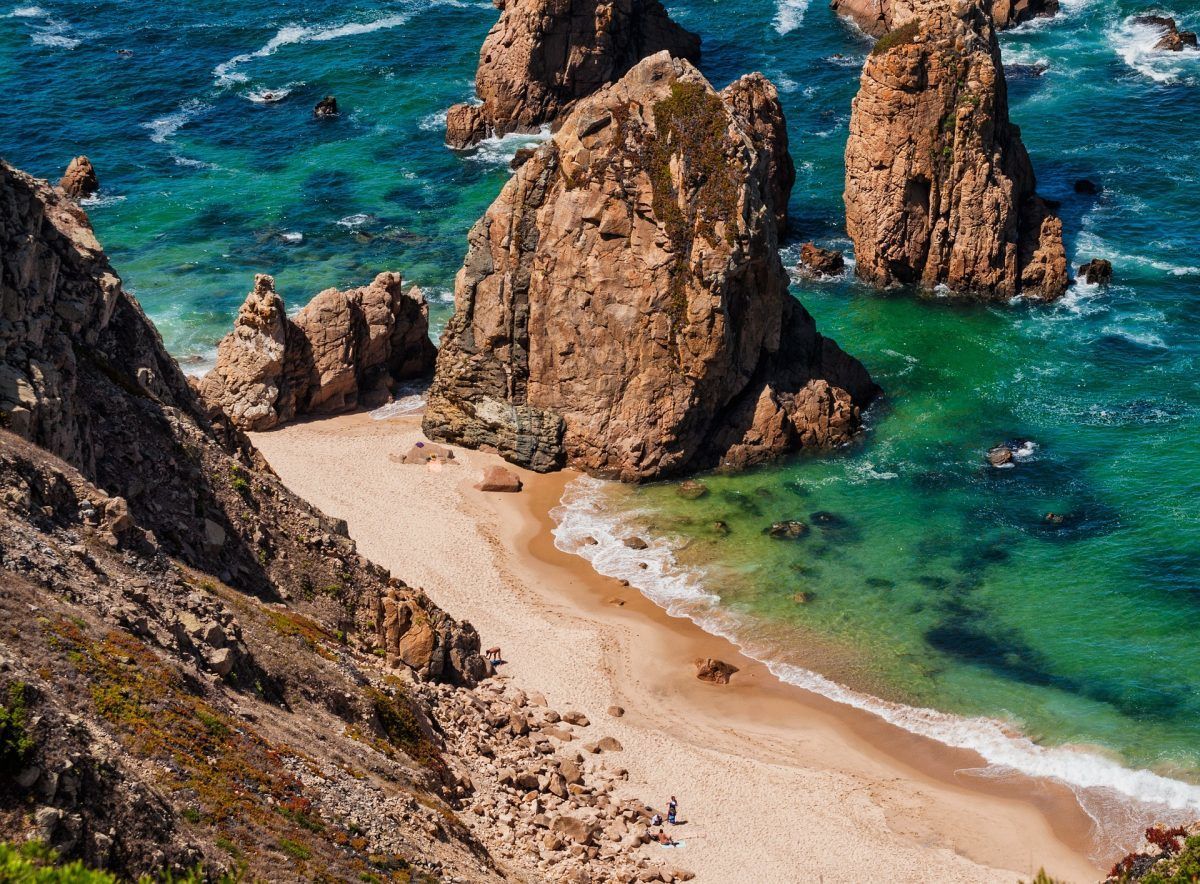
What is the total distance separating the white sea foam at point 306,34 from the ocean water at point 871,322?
38 centimetres

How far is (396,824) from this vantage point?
3061 centimetres

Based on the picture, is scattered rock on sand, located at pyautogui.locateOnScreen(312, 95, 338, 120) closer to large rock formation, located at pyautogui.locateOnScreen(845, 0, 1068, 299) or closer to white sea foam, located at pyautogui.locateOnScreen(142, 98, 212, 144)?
white sea foam, located at pyautogui.locateOnScreen(142, 98, 212, 144)

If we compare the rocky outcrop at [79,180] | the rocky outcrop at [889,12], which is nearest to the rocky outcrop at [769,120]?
the rocky outcrop at [889,12]

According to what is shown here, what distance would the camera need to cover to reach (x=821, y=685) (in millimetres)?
50750

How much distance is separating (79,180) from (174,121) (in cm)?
1566

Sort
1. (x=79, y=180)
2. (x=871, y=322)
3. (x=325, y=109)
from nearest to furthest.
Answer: (x=871, y=322) → (x=79, y=180) → (x=325, y=109)

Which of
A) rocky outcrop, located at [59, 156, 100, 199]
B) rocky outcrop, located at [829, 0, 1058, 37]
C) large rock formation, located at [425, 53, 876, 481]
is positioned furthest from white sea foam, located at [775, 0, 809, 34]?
large rock formation, located at [425, 53, 876, 481]

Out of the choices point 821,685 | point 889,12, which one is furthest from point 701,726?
point 889,12

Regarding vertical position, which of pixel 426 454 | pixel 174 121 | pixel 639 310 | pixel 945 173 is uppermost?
pixel 174 121

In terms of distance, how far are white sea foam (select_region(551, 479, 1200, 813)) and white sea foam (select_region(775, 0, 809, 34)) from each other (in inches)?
2740

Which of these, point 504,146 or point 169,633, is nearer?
point 169,633

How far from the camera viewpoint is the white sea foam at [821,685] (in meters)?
45.4

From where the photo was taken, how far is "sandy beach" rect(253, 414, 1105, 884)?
139 feet

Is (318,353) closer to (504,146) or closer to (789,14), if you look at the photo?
(504,146)
